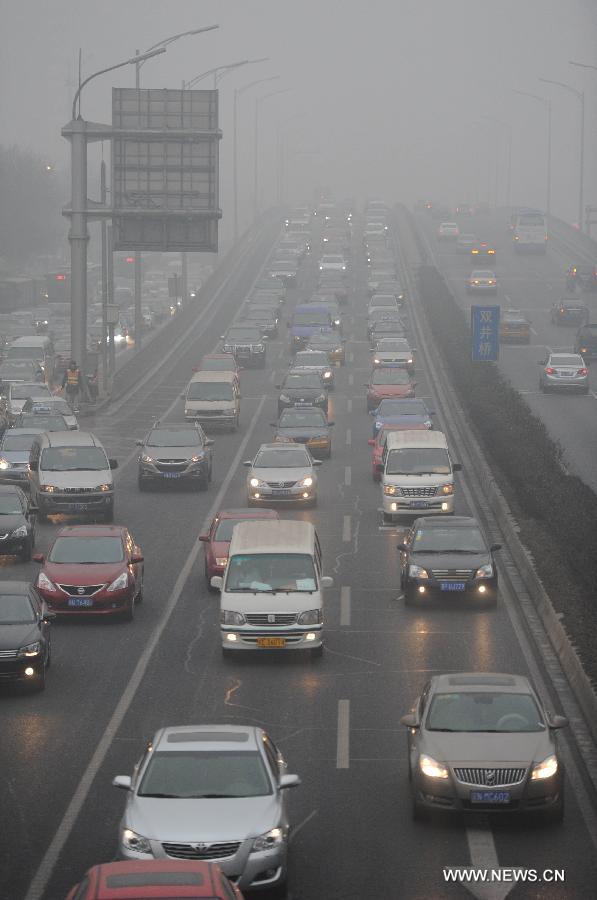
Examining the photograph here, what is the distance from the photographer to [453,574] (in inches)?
1049

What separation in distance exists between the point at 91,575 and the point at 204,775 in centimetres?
1165

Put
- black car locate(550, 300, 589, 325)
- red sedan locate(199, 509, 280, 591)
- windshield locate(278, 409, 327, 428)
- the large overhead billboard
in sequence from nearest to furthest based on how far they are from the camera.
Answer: red sedan locate(199, 509, 280, 591), windshield locate(278, 409, 327, 428), the large overhead billboard, black car locate(550, 300, 589, 325)

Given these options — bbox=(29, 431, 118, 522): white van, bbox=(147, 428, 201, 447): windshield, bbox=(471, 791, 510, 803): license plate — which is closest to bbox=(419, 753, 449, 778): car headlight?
bbox=(471, 791, 510, 803): license plate

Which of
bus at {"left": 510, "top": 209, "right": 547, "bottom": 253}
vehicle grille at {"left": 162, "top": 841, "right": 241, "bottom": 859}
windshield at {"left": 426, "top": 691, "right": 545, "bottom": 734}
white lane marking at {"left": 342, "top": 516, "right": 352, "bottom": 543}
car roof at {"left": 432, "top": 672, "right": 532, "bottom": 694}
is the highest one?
bus at {"left": 510, "top": 209, "right": 547, "bottom": 253}

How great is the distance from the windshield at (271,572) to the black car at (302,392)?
28555 millimetres

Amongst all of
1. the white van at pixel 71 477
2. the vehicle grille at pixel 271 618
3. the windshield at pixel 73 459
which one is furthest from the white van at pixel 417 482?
the vehicle grille at pixel 271 618

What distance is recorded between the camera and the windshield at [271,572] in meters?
23.4

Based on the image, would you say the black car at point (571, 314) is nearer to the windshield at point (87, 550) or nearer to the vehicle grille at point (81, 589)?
the windshield at point (87, 550)

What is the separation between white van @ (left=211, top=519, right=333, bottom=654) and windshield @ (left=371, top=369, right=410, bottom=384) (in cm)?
3111

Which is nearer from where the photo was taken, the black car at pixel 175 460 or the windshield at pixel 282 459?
the windshield at pixel 282 459

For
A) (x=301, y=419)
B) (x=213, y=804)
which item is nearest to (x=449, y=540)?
(x=213, y=804)

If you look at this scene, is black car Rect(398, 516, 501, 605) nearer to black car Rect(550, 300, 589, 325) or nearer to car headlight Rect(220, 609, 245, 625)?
car headlight Rect(220, 609, 245, 625)

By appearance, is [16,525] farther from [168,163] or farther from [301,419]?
[168,163]

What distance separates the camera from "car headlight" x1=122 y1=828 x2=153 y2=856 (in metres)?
13.3
